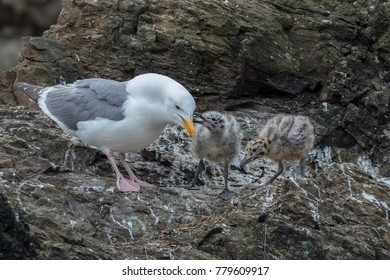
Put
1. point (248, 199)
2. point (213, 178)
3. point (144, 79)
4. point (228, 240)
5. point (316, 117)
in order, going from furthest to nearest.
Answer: point (316, 117) < point (213, 178) < point (144, 79) < point (248, 199) < point (228, 240)

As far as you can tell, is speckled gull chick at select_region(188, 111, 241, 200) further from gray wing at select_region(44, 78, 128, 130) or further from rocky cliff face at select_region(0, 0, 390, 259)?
gray wing at select_region(44, 78, 128, 130)

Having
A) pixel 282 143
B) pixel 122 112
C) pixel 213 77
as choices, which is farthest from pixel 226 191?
pixel 213 77

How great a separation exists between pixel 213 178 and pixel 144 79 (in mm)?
2184

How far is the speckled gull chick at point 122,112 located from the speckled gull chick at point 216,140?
3.05ft

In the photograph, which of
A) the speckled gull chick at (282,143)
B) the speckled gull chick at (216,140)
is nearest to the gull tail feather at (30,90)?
the speckled gull chick at (216,140)

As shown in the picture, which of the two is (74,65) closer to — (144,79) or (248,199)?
(144,79)

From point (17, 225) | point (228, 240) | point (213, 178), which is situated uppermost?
point (17, 225)

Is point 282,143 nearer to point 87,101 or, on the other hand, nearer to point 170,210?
point 170,210

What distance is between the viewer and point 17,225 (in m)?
9.62

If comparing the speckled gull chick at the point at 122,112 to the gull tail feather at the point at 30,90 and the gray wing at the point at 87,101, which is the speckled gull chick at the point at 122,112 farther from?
the gull tail feather at the point at 30,90

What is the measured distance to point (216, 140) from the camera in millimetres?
13992

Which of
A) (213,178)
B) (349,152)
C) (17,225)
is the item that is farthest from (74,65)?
(17,225)

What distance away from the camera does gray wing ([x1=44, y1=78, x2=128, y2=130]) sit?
13.2 meters

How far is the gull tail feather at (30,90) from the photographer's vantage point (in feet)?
46.9
